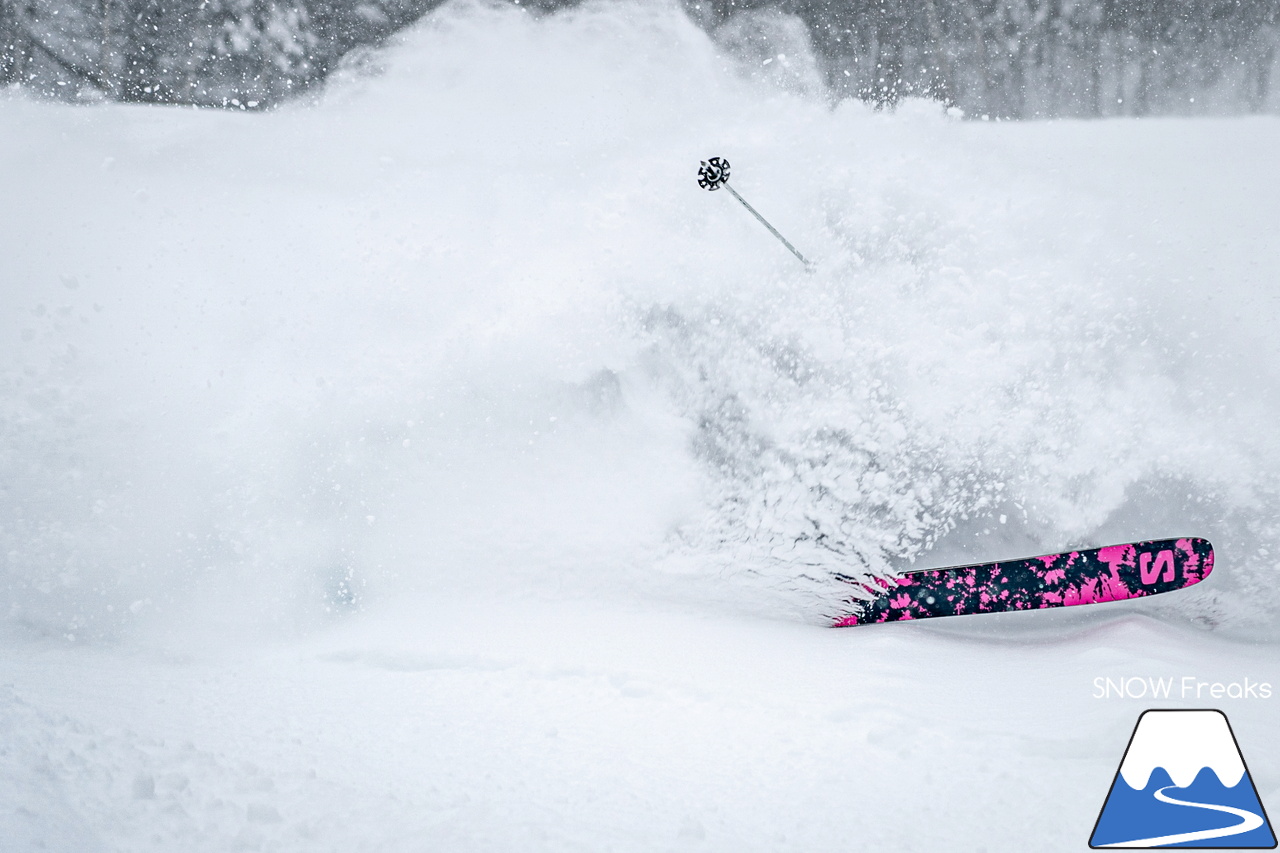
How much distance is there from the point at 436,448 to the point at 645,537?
722mm

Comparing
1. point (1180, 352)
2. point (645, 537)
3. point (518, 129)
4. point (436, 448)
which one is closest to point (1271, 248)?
point (1180, 352)

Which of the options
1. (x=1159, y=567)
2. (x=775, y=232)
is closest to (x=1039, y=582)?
(x=1159, y=567)

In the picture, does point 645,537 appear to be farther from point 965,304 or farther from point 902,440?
point 965,304

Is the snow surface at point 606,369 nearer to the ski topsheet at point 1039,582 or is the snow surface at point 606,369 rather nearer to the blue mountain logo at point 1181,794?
the ski topsheet at point 1039,582

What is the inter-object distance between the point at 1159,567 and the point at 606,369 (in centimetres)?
175

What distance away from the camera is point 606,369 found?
2.12m

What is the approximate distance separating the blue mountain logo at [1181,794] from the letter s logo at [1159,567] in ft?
1.66

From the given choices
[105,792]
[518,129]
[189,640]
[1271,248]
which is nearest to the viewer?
[105,792]

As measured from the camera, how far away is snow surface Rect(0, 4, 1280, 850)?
194 cm

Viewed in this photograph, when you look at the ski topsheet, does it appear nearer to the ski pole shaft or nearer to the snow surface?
the snow surface

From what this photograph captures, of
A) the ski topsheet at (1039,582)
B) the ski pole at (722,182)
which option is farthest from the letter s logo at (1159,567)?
the ski pole at (722,182)

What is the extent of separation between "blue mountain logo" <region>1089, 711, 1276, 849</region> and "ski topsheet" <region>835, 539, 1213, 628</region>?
19.1 inches

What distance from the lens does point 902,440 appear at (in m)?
2.00

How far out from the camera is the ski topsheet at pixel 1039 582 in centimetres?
194
